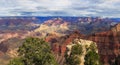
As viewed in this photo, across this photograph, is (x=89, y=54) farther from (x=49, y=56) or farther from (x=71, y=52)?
(x=49, y=56)

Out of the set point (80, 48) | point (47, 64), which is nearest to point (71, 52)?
point (80, 48)

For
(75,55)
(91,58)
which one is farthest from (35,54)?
(91,58)

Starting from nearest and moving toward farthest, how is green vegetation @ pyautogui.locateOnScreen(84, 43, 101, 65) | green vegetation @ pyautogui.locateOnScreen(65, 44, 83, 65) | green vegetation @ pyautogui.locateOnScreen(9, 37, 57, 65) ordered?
green vegetation @ pyautogui.locateOnScreen(84, 43, 101, 65) → green vegetation @ pyautogui.locateOnScreen(65, 44, 83, 65) → green vegetation @ pyautogui.locateOnScreen(9, 37, 57, 65)

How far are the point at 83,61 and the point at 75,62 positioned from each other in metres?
2.40

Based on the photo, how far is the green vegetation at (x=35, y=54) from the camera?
95875mm

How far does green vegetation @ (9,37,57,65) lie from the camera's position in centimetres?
9588

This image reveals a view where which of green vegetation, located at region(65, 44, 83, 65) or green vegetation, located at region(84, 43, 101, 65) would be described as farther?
green vegetation, located at region(65, 44, 83, 65)

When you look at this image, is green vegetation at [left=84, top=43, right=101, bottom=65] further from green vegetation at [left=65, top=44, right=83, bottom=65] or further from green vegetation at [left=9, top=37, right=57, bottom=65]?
green vegetation at [left=9, top=37, right=57, bottom=65]

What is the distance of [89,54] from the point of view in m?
88.2

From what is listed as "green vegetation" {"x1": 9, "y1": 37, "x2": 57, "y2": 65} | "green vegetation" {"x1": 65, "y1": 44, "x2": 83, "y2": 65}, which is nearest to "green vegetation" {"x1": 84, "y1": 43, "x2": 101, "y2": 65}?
"green vegetation" {"x1": 65, "y1": 44, "x2": 83, "y2": 65}

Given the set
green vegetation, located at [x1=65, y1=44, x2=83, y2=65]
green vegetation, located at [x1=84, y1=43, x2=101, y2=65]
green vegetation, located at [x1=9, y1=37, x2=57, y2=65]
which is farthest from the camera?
green vegetation, located at [x1=9, y1=37, x2=57, y2=65]

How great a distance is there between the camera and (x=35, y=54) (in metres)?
96.2

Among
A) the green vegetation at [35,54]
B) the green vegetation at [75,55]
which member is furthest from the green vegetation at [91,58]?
the green vegetation at [35,54]

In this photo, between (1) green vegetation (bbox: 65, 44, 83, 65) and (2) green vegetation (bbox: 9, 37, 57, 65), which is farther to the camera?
(2) green vegetation (bbox: 9, 37, 57, 65)
